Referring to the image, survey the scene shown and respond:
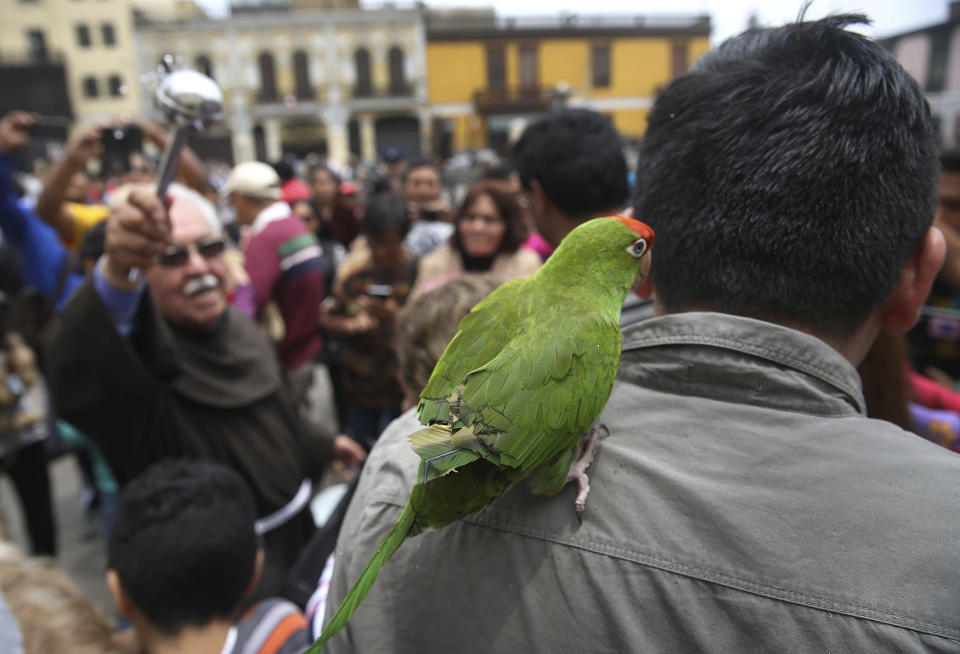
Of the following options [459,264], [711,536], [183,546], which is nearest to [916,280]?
[711,536]

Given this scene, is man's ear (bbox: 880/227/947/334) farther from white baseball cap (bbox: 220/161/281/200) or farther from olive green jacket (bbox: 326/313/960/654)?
white baseball cap (bbox: 220/161/281/200)

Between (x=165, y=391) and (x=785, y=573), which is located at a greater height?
(x=785, y=573)

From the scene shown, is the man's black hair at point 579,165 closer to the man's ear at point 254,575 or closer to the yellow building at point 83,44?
the man's ear at point 254,575

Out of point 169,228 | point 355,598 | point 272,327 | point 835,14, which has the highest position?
point 835,14

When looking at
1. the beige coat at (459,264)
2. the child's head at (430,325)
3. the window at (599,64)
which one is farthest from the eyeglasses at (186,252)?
the window at (599,64)

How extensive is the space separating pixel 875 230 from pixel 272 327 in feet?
13.7

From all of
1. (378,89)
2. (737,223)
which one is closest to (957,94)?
(737,223)

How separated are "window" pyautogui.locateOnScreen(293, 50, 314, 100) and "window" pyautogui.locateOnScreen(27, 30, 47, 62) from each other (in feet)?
49.5

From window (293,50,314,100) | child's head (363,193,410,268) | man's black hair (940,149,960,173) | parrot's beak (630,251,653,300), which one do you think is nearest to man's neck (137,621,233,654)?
parrot's beak (630,251,653,300)

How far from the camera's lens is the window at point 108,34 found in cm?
3497

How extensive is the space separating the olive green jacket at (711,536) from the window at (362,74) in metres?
40.4

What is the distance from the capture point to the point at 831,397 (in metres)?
0.95

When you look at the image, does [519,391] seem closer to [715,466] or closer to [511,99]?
[715,466]

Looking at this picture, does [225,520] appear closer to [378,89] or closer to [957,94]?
[957,94]
